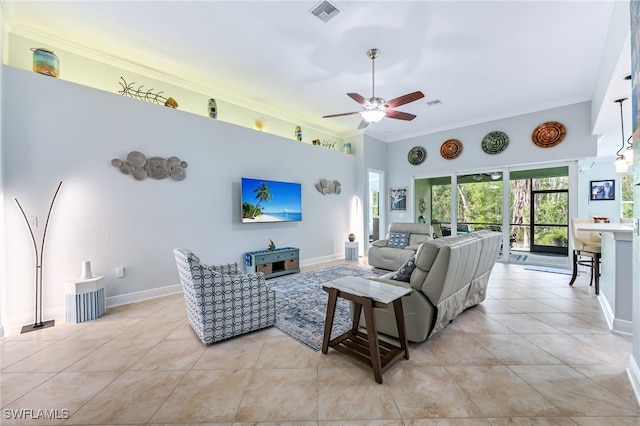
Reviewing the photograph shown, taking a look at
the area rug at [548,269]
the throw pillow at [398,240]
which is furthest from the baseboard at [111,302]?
the area rug at [548,269]

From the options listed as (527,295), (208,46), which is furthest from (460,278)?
(208,46)

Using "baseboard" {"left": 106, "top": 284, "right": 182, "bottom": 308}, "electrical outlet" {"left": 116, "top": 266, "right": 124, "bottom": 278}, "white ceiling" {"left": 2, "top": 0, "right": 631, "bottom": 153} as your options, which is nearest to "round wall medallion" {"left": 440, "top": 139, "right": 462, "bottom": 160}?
"white ceiling" {"left": 2, "top": 0, "right": 631, "bottom": 153}

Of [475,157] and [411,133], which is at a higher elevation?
[411,133]

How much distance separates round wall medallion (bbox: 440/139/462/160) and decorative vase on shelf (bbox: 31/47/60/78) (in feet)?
22.7

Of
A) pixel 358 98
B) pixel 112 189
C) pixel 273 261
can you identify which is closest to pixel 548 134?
pixel 358 98

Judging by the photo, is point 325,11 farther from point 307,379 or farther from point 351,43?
point 307,379

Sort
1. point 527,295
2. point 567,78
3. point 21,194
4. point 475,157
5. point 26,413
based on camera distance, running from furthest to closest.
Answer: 1. point 475,157
2. point 567,78
3. point 527,295
4. point 21,194
5. point 26,413

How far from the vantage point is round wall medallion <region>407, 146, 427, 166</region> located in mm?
6641

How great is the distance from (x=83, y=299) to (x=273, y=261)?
251cm

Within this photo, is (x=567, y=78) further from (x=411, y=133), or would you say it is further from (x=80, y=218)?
(x=80, y=218)

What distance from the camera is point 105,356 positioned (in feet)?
7.05

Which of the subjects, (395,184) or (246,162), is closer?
(246,162)

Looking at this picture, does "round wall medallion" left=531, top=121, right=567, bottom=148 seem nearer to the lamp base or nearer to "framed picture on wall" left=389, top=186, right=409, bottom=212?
"framed picture on wall" left=389, top=186, right=409, bottom=212

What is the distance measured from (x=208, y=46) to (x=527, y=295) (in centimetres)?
540
